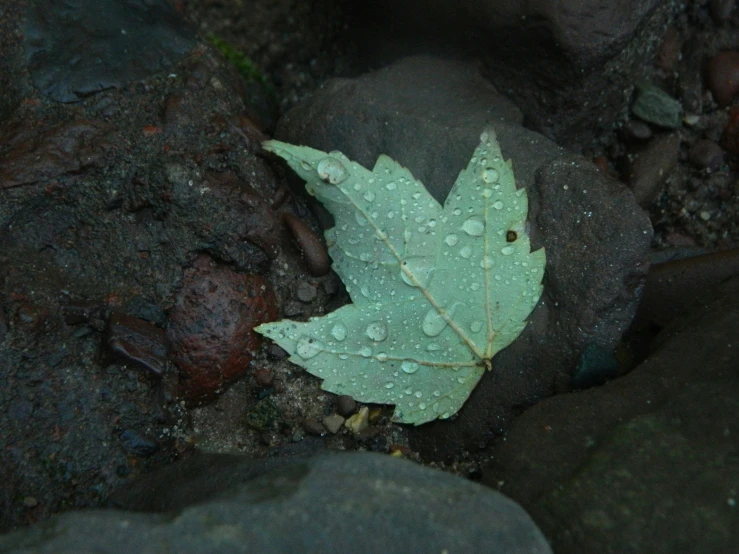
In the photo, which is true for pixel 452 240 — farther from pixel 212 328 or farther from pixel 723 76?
pixel 723 76

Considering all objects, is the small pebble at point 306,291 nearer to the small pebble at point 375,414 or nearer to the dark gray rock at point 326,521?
the small pebble at point 375,414

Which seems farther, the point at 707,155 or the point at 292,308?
the point at 707,155

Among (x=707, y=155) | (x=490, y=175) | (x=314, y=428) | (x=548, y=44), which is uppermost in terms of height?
(x=548, y=44)

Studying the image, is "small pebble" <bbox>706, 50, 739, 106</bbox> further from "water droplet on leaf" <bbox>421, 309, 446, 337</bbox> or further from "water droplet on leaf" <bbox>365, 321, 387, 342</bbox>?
"water droplet on leaf" <bbox>365, 321, 387, 342</bbox>

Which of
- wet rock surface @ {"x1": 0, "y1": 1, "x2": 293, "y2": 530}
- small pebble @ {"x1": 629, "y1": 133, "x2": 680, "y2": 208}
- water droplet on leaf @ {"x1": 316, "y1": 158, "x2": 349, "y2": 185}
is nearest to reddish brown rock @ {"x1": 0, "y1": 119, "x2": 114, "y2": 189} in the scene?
wet rock surface @ {"x1": 0, "y1": 1, "x2": 293, "y2": 530}

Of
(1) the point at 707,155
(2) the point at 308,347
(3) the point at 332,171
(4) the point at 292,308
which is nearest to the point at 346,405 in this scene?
(2) the point at 308,347

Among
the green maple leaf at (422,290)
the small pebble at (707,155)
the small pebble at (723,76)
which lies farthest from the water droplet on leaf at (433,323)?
the small pebble at (723,76)
